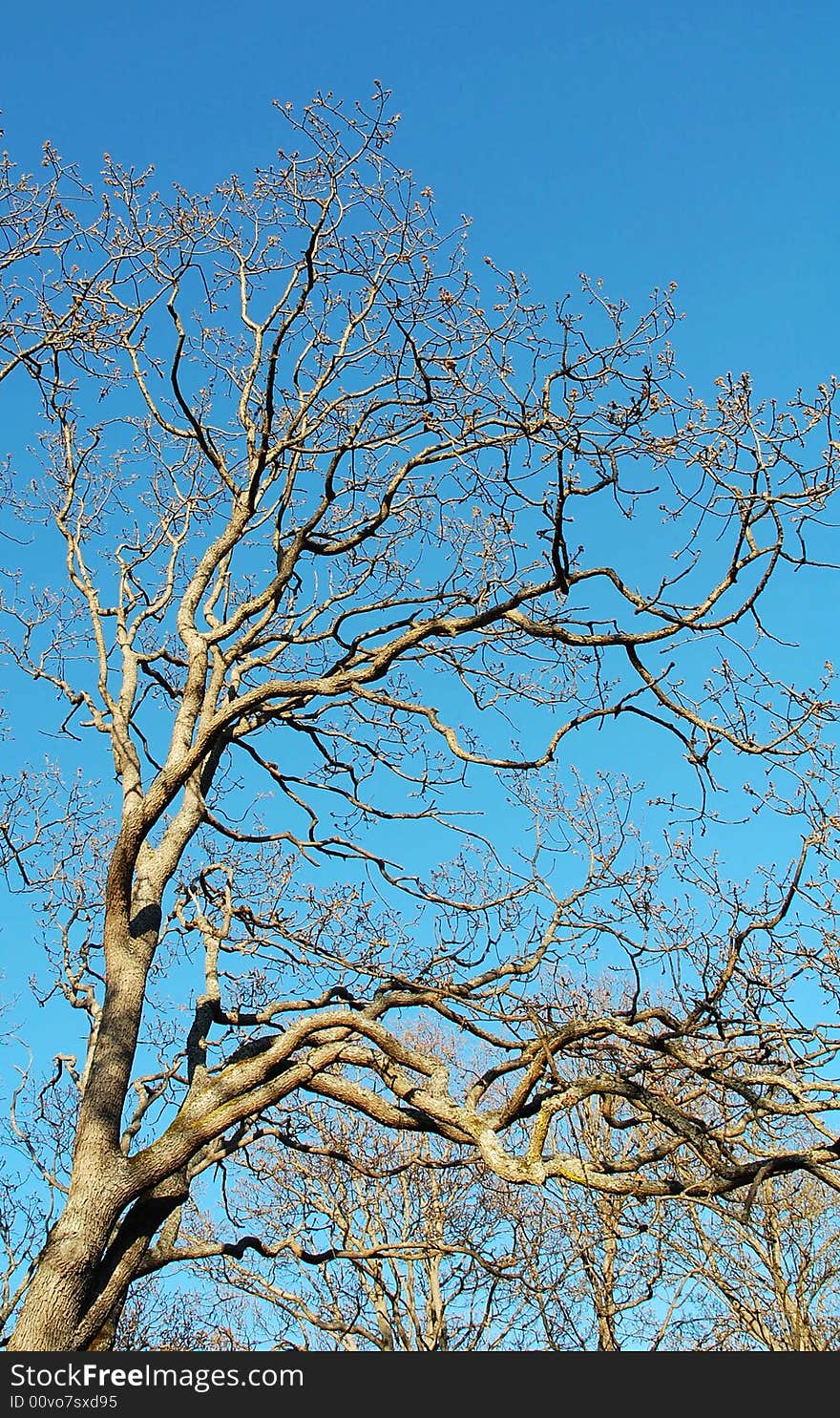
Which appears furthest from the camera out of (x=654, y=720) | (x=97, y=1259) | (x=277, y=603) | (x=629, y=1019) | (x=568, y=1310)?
(x=568, y=1310)

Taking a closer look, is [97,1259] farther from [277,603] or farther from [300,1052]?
[277,603]

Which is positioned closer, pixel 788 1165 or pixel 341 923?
pixel 788 1165

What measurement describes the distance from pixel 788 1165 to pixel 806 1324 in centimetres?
844

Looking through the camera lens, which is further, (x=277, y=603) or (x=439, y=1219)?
(x=439, y=1219)

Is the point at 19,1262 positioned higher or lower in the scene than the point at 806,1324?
higher

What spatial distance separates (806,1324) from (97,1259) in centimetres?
929

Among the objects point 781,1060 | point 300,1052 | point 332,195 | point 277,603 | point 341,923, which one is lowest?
point 781,1060

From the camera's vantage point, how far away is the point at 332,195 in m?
7.19

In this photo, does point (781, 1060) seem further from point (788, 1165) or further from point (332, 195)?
point (332, 195)

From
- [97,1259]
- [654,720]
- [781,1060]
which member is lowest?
[97,1259]

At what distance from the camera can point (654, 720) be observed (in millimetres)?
6453

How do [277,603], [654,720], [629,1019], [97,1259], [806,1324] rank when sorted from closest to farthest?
[97,1259], [629,1019], [654,720], [277,603], [806,1324]
